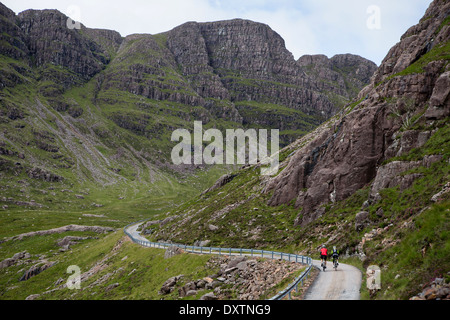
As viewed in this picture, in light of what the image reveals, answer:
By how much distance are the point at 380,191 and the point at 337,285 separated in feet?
55.4

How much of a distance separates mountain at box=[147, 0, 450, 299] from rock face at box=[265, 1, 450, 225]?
0.15 metres

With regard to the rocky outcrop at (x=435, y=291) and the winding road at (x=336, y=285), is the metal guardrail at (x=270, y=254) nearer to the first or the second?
the winding road at (x=336, y=285)

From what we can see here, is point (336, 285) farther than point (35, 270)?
No

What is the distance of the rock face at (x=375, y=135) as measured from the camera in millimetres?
38500

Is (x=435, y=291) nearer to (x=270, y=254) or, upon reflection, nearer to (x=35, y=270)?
(x=270, y=254)

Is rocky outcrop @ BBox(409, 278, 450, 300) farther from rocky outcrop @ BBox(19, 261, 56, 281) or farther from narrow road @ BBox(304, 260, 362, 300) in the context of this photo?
rocky outcrop @ BBox(19, 261, 56, 281)

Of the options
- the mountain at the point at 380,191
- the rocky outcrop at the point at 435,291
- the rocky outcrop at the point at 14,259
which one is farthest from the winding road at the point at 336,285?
the rocky outcrop at the point at 14,259

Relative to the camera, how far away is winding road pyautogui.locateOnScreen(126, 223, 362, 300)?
695 inches

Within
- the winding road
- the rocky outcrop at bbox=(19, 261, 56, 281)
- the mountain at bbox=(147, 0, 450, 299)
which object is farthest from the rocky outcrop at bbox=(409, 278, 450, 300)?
the rocky outcrop at bbox=(19, 261, 56, 281)

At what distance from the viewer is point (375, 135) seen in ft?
143

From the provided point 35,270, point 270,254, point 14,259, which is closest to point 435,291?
point 270,254
